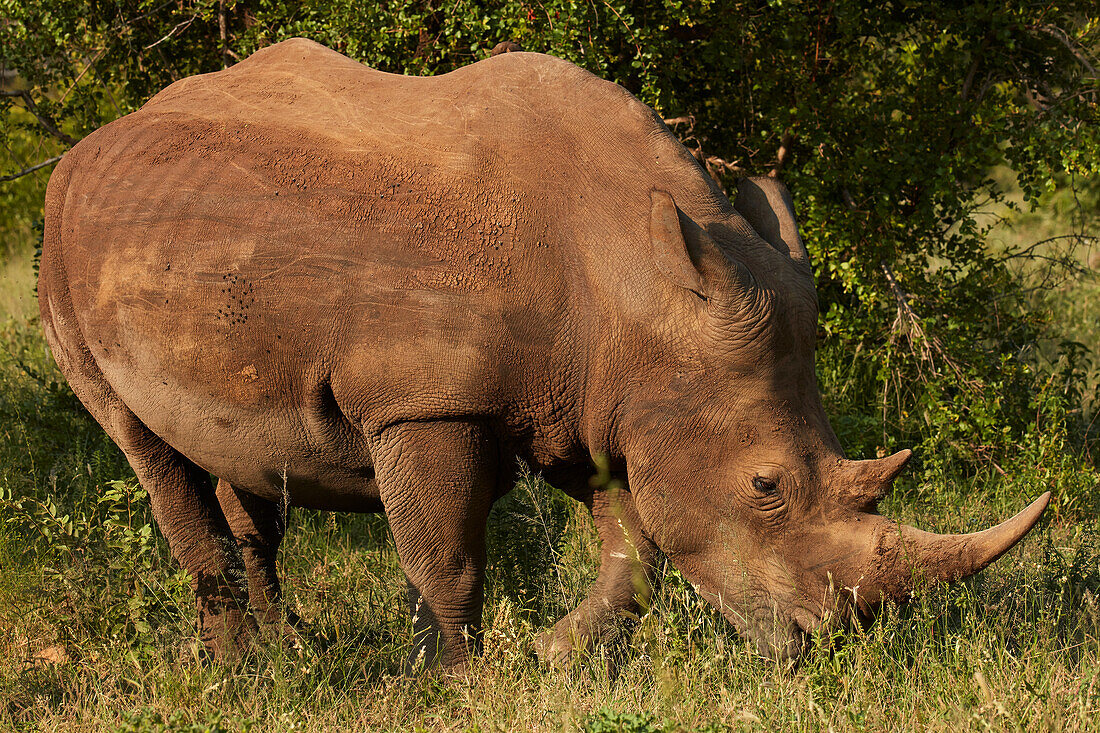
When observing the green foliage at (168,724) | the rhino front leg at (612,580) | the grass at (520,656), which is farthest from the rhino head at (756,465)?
the green foliage at (168,724)

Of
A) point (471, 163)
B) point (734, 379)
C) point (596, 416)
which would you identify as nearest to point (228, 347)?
point (471, 163)

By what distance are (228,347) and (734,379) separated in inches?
68.5

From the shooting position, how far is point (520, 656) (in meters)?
3.94

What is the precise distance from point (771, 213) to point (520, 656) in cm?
182

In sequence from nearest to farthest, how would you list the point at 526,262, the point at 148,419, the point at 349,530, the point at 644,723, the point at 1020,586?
the point at 644,723 → the point at 526,262 → the point at 148,419 → the point at 1020,586 → the point at 349,530

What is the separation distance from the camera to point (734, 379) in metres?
3.69

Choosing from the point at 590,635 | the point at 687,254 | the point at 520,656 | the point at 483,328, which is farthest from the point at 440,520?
the point at 687,254

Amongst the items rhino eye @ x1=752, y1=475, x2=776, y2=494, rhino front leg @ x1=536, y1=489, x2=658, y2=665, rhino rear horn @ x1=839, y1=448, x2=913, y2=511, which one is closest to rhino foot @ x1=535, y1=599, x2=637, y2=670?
rhino front leg @ x1=536, y1=489, x2=658, y2=665

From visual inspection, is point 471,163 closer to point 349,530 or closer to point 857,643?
point 857,643

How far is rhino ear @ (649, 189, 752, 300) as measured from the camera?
3.53m

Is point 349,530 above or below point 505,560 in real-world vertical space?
below

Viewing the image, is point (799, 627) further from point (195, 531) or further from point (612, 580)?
point (195, 531)

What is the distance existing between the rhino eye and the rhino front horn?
0.38 m

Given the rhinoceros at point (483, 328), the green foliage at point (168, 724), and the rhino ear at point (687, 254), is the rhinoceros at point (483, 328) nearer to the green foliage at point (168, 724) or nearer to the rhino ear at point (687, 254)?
the rhino ear at point (687, 254)
